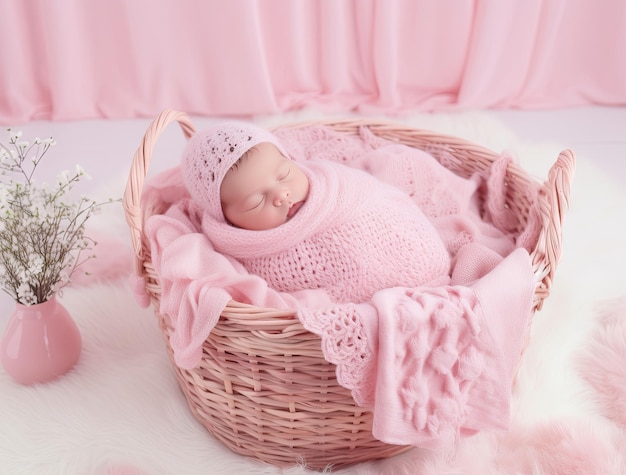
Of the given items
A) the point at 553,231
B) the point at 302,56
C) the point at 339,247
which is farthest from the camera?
the point at 302,56

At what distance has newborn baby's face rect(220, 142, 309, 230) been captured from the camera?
4.15 feet

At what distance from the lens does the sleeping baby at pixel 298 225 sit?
127 centimetres

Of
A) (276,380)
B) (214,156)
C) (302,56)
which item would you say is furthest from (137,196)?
(302,56)

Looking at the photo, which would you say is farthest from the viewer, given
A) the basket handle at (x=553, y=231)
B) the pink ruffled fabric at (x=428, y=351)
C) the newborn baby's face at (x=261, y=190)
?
the newborn baby's face at (x=261, y=190)

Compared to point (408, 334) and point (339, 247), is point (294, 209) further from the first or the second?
point (408, 334)

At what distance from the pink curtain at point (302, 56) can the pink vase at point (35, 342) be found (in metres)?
1.23

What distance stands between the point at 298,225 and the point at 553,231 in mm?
446

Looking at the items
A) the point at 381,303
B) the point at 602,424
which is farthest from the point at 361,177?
the point at 602,424

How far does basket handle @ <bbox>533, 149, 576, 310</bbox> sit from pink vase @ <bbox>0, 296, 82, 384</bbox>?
915mm

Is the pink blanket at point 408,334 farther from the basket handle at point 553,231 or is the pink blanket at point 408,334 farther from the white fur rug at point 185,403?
the white fur rug at point 185,403

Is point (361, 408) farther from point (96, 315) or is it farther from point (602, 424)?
point (96, 315)

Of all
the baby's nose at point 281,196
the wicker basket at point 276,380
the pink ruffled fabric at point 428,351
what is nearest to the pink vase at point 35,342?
the wicker basket at point 276,380

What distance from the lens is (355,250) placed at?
1269 mm

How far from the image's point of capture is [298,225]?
4.15 feet
